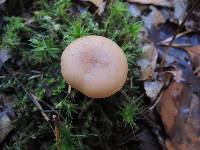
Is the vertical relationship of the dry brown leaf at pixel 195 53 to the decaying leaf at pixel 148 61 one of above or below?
below

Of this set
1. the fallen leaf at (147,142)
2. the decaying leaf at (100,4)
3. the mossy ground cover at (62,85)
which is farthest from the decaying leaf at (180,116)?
the decaying leaf at (100,4)

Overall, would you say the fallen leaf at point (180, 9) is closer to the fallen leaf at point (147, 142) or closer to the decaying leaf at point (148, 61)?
the decaying leaf at point (148, 61)

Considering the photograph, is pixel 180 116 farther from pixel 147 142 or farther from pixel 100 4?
pixel 100 4

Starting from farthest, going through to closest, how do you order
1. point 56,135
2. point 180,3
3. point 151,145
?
point 180,3, point 151,145, point 56,135

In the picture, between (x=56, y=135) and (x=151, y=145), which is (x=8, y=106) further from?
(x=151, y=145)

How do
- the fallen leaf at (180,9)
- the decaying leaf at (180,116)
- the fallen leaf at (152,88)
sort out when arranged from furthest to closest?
the fallen leaf at (180,9) → the fallen leaf at (152,88) → the decaying leaf at (180,116)

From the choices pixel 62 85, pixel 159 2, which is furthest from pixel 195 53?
pixel 62 85

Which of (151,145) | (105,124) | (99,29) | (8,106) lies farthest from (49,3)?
(151,145)
